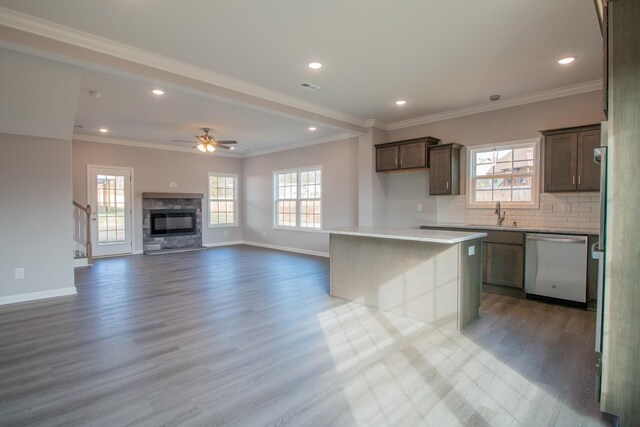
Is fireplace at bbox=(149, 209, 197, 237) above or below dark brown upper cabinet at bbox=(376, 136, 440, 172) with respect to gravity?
below

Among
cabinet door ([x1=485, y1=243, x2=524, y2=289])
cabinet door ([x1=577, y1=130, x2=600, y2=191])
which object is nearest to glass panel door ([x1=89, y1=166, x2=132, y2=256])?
cabinet door ([x1=485, y1=243, x2=524, y2=289])

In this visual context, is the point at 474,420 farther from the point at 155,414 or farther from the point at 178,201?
the point at 178,201

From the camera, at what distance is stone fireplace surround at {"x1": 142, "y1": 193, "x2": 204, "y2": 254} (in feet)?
27.5

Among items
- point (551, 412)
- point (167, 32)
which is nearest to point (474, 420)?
point (551, 412)

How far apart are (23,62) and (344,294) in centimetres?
420

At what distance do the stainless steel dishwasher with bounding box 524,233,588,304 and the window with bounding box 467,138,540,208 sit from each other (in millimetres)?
805

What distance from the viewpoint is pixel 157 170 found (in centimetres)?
855

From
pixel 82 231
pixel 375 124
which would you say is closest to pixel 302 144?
pixel 375 124

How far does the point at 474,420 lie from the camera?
6.43 ft

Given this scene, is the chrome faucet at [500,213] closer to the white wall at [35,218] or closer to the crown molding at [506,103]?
the crown molding at [506,103]

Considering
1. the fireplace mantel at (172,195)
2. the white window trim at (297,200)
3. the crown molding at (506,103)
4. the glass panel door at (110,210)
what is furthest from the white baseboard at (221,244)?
the crown molding at (506,103)

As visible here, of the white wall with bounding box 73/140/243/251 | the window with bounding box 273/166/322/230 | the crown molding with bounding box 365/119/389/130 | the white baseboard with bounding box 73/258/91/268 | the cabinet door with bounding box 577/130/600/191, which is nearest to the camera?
the cabinet door with bounding box 577/130/600/191

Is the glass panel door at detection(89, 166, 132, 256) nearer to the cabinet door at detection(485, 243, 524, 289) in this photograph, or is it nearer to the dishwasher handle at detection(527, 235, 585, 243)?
the cabinet door at detection(485, 243, 524, 289)

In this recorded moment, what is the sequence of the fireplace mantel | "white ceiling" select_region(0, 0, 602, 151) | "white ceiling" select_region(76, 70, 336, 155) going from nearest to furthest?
"white ceiling" select_region(0, 0, 602, 151) < "white ceiling" select_region(76, 70, 336, 155) < the fireplace mantel
